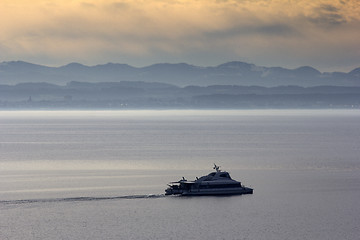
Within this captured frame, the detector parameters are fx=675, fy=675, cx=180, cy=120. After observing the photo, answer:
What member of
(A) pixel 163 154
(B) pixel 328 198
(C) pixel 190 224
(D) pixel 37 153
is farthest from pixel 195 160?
(C) pixel 190 224

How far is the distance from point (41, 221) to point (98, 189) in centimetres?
2222

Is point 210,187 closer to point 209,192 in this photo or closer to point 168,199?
point 209,192

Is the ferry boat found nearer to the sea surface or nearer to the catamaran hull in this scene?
the catamaran hull

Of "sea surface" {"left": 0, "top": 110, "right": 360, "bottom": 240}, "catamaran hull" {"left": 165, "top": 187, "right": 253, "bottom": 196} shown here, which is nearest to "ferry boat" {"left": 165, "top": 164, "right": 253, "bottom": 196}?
"catamaran hull" {"left": 165, "top": 187, "right": 253, "bottom": 196}

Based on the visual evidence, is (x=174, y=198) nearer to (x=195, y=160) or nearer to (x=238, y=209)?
(x=238, y=209)

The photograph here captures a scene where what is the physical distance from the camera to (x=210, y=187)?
88438 millimetres

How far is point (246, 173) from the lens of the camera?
111812 mm

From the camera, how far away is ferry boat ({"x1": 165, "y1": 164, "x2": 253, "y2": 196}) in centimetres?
8750

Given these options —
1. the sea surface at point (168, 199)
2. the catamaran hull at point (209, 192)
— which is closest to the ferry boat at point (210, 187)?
the catamaran hull at point (209, 192)

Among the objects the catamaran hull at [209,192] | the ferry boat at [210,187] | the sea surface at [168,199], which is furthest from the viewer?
the ferry boat at [210,187]

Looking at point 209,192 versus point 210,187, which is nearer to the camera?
point 209,192

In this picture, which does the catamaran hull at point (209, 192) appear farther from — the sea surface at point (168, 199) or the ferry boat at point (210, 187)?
the sea surface at point (168, 199)

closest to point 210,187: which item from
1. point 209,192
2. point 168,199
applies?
point 209,192

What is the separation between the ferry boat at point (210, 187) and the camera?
8750 cm
